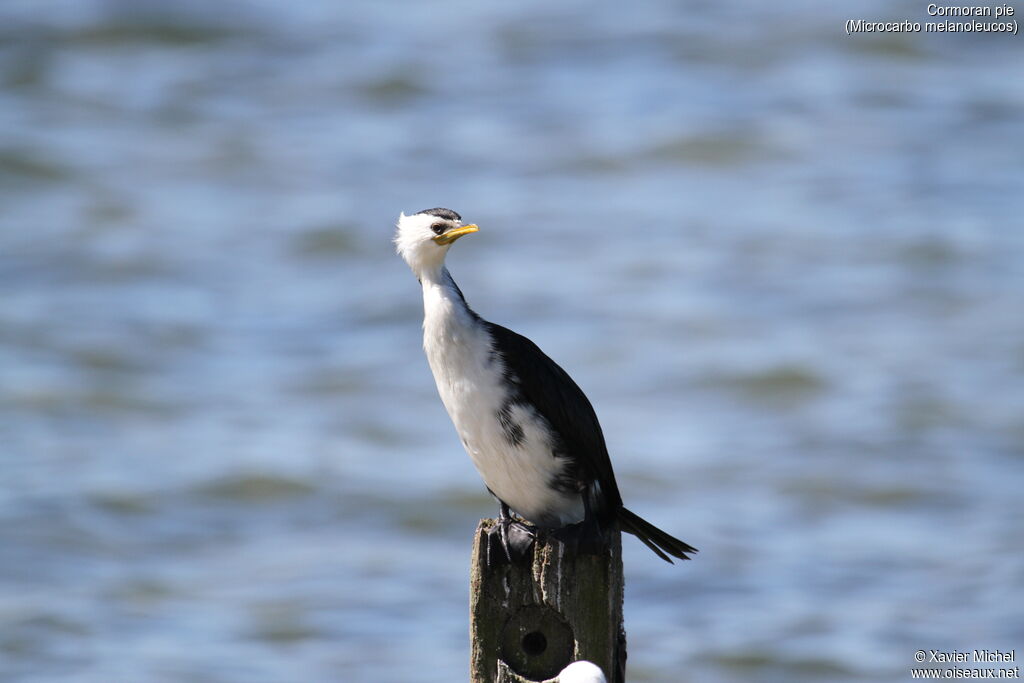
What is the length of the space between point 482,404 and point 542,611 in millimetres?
790

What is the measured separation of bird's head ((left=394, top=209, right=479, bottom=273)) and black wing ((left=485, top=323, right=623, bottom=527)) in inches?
12.3

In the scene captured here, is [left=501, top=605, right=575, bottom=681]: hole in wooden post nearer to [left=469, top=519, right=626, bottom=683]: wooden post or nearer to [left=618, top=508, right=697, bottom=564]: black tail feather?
[left=469, top=519, right=626, bottom=683]: wooden post

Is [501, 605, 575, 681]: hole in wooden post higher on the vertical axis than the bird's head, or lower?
lower

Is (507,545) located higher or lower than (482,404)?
lower

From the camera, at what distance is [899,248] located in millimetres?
17203

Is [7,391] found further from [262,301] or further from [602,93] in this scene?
[602,93]

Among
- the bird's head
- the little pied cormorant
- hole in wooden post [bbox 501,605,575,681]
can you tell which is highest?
the bird's head

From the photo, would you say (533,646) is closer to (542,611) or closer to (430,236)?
(542,611)

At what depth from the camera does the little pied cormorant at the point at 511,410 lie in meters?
5.03

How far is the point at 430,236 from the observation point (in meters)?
5.09

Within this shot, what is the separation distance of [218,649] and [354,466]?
338 centimetres

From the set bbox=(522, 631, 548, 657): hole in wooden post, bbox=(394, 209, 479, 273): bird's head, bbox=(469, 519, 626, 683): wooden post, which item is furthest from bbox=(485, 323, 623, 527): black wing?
bbox=(522, 631, 548, 657): hole in wooden post

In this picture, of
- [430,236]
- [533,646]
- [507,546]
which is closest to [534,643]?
[533,646]

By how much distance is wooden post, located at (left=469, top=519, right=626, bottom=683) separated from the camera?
457 centimetres
